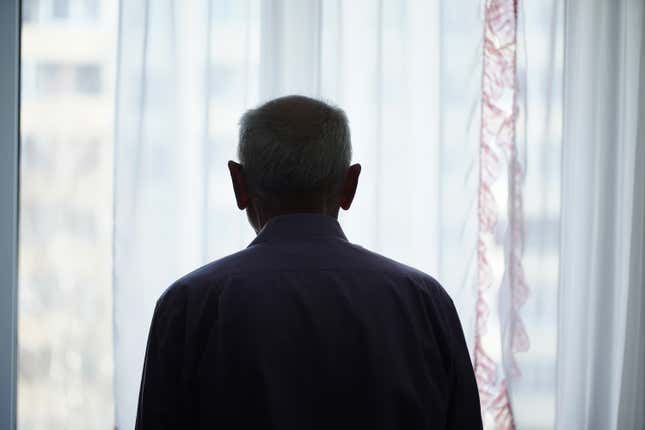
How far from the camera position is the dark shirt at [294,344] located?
0.81 m

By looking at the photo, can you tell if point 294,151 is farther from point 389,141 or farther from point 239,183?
point 389,141

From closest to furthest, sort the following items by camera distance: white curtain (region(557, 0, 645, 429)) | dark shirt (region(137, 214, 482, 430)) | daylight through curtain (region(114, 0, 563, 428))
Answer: dark shirt (region(137, 214, 482, 430)) < daylight through curtain (region(114, 0, 563, 428)) < white curtain (region(557, 0, 645, 429))

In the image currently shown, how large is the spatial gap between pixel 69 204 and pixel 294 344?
122 centimetres

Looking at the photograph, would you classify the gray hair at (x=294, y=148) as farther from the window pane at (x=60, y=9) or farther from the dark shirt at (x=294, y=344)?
the window pane at (x=60, y=9)

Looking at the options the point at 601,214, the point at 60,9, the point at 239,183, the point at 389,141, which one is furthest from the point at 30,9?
the point at 601,214

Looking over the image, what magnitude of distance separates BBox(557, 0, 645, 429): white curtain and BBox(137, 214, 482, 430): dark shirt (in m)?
1.21

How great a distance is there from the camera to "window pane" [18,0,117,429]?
1804 millimetres

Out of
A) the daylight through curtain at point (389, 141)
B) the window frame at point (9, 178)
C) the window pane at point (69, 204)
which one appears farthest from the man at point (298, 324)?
the window frame at point (9, 178)

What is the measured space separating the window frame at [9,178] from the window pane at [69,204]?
28 millimetres

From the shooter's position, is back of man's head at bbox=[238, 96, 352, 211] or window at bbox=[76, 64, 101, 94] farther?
window at bbox=[76, 64, 101, 94]

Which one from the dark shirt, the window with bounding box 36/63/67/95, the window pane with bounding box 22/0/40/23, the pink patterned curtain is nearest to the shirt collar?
the dark shirt

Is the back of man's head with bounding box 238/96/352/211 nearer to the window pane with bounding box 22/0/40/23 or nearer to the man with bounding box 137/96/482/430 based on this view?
the man with bounding box 137/96/482/430

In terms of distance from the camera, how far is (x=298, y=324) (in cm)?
82

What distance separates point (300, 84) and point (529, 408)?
118 centimetres
